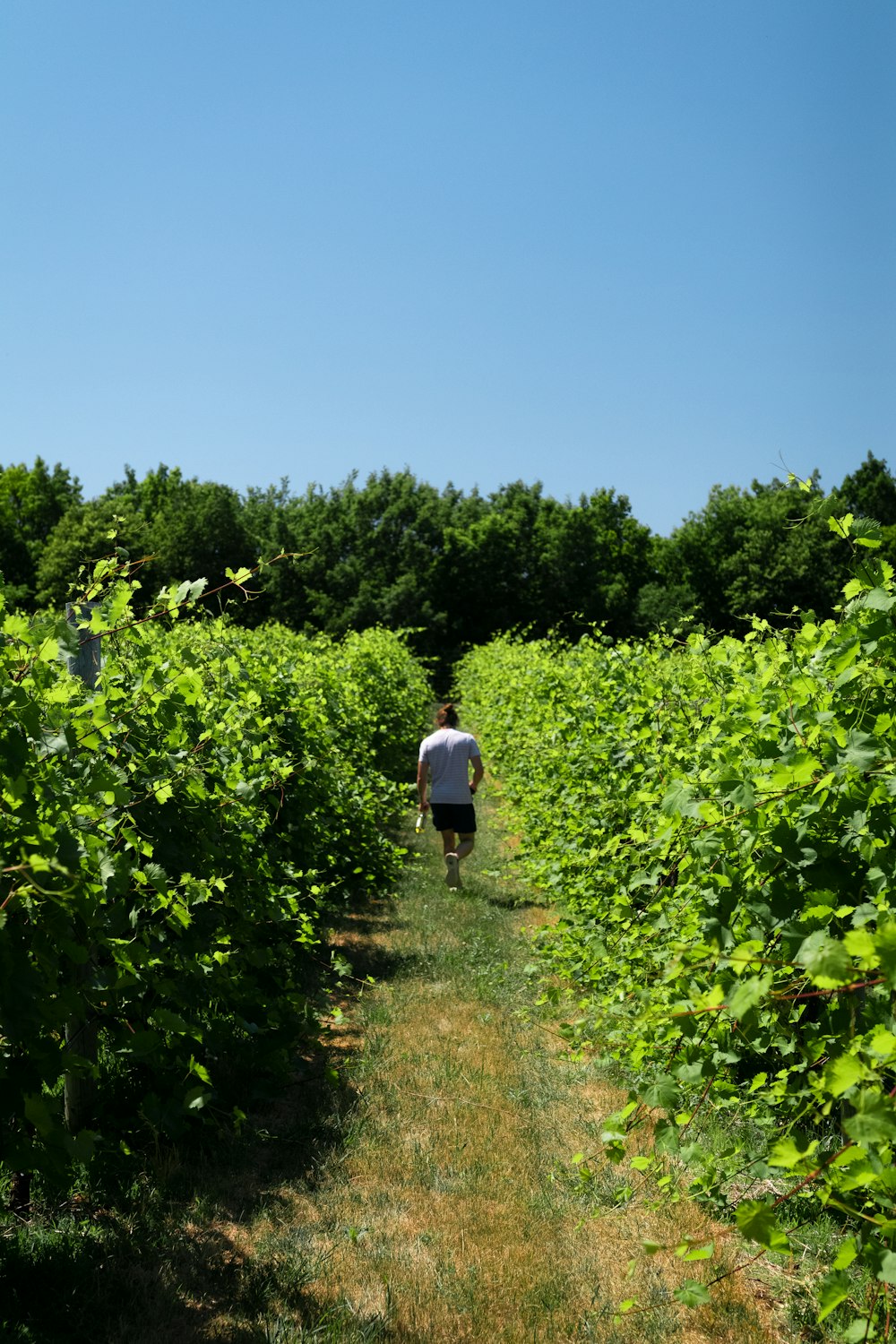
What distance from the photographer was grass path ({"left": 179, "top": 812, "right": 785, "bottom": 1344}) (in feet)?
9.64

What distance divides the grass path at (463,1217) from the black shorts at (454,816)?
3.47 metres

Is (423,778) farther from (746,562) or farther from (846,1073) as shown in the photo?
(746,562)

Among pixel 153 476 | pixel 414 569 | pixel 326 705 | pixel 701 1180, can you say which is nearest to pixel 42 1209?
pixel 701 1180

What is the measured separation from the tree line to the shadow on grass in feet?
133

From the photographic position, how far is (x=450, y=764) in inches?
353

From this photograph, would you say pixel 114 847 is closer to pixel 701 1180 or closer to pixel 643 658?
pixel 701 1180

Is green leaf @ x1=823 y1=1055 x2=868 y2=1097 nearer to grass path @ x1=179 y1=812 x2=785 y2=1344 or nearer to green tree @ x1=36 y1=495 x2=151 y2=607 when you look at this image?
grass path @ x1=179 y1=812 x2=785 y2=1344

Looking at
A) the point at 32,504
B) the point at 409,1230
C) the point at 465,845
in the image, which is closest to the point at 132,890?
the point at 409,1230

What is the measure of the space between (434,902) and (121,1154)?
490 centimetres

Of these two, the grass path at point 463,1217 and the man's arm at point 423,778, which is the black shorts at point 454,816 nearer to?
the man's arm at point 423,778

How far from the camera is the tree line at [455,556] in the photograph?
154 ft

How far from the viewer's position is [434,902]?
27.4ft

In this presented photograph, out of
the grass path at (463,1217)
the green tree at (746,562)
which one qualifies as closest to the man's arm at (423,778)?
the grass path at (463,1217)

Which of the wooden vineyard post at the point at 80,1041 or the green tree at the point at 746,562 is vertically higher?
the green tree at the point at 746,562
